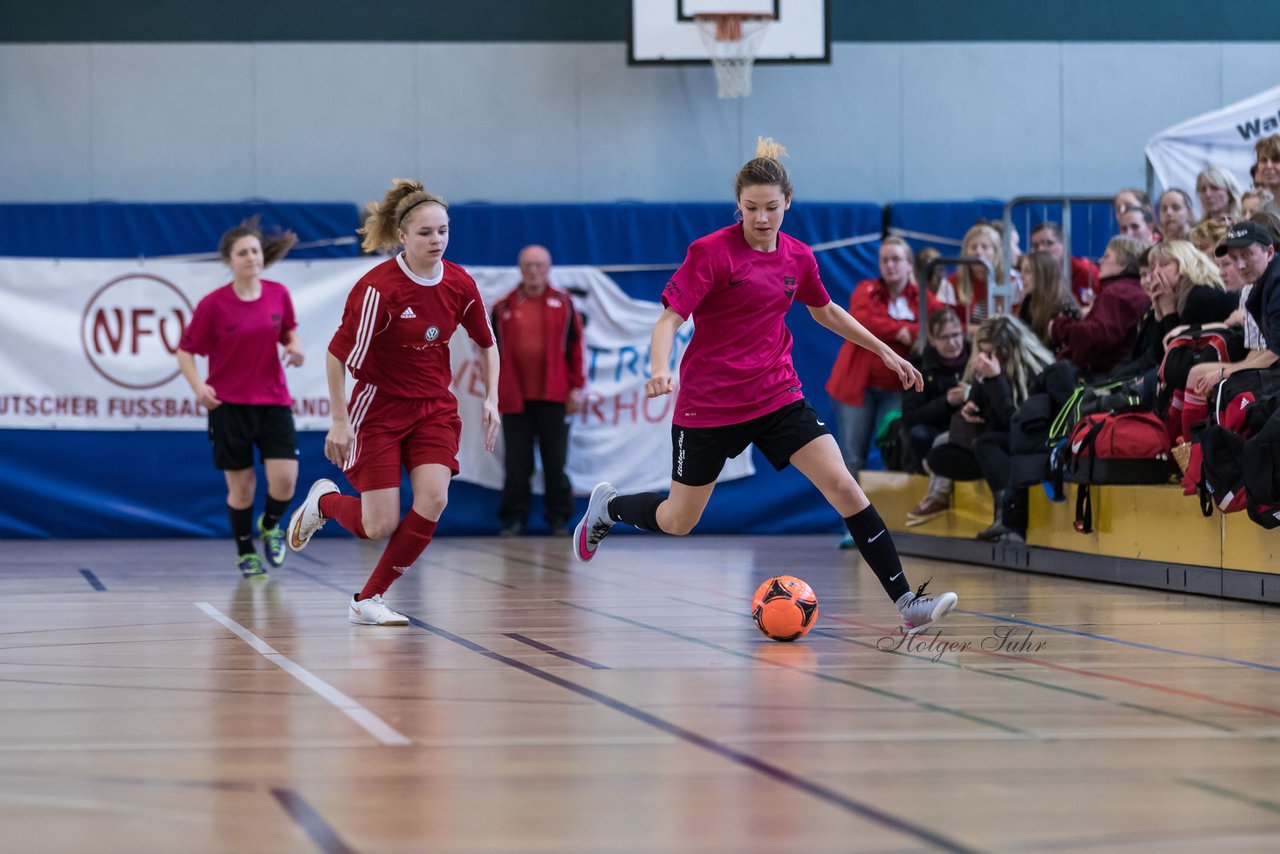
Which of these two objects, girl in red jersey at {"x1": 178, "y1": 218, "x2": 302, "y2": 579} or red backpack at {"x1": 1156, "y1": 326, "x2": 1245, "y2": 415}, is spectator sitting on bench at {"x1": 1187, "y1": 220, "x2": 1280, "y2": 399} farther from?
girl in red jersey at {"x1": 178, "y1": 218, "x2": 302, "y2": 579}

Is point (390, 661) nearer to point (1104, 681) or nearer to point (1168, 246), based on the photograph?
point (1104, 681)

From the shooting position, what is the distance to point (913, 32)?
13383 mm

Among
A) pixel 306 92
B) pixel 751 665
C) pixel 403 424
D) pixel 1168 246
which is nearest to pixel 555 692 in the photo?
pixel 751 665

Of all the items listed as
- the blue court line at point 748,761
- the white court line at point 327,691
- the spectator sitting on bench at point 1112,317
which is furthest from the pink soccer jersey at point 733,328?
the spectator sitting on bench at point 1112,317

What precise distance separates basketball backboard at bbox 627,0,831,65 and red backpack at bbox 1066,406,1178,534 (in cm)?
523

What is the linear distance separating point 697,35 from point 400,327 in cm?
677

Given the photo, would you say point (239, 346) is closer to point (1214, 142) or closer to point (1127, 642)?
point (1127, 642)

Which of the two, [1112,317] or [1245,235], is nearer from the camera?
[1245,235]

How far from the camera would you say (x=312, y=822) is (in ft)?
9.50

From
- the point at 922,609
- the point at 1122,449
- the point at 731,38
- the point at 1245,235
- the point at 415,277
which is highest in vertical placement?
the point at 731,38

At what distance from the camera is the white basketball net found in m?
12.3

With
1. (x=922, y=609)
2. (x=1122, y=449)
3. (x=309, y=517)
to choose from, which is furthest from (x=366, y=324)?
(x=1122, y=449)

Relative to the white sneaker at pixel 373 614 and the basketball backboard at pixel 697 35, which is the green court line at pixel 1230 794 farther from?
the basketball backboard at pixel 697 35

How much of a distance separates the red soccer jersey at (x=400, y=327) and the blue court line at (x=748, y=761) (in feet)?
4.27
